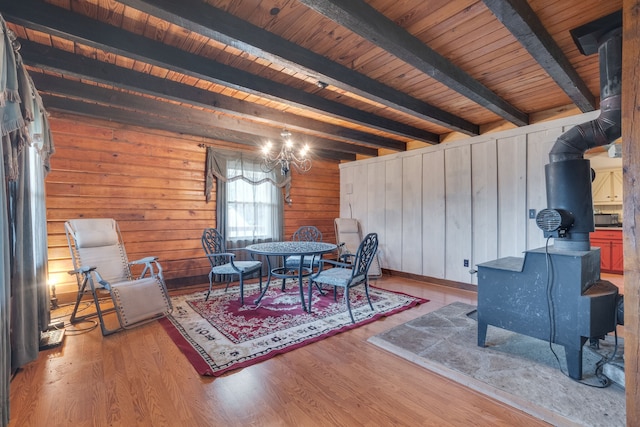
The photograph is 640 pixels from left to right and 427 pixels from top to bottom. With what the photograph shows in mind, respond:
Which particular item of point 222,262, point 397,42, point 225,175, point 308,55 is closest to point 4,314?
point 308,55

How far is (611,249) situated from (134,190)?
25.7 feet

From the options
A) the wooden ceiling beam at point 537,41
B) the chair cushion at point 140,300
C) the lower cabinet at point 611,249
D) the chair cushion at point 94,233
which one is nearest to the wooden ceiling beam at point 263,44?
the wooden ceiling beam at point 537,41

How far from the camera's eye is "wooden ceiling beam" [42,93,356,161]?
308 centimetres

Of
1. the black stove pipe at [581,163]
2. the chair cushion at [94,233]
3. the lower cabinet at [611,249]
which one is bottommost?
the lower cabinet at [611,249]

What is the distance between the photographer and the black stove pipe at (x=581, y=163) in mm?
1906

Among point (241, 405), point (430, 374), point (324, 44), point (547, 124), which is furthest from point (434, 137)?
point (241, 405)

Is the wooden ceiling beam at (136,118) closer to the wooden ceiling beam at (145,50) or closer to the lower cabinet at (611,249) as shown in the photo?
the wooden ceiling beam at (145,50)

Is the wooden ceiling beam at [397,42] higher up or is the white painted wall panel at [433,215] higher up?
the wooden ceiling beam at [397,42]

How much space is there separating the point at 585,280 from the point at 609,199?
18.1 ft

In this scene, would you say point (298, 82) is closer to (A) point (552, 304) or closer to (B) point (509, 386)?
(A) point (552, 304)

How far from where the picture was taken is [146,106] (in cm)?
313

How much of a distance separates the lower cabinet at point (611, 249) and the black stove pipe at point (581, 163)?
4.36 metres

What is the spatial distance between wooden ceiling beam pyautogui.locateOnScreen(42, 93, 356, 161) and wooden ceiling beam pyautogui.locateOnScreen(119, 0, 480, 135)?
2.18m

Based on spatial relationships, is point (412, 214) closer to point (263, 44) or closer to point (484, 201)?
point (484, 201)
